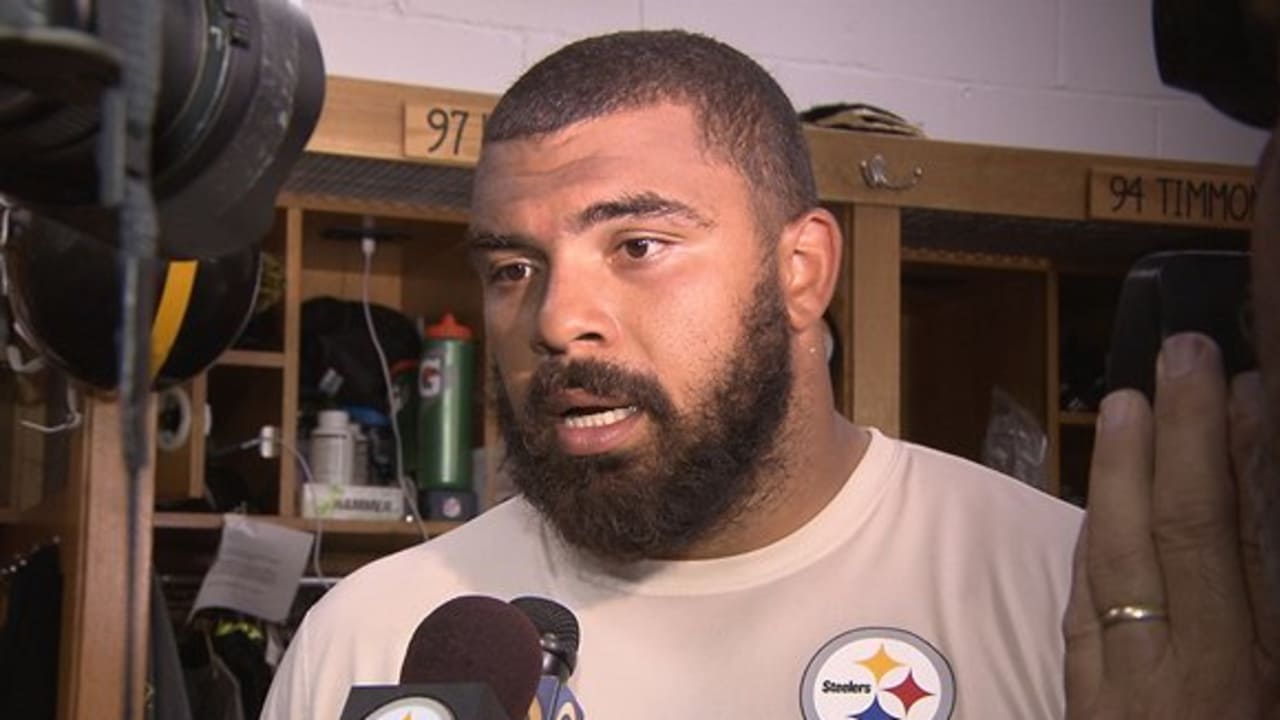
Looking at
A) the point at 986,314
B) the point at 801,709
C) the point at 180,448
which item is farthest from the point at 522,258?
the point at 986,314

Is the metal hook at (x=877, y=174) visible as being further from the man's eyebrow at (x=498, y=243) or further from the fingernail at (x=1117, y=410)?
the fingernail at (x=1117, y=410)

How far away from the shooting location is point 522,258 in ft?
5.28

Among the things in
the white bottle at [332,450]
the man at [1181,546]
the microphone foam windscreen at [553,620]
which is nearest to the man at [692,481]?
the microphone foam windscreen at [553,620]

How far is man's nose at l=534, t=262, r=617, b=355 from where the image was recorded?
1549 millimetres

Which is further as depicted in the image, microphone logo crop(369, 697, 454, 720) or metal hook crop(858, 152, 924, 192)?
metal hook crop(858, 152, 924, 192)

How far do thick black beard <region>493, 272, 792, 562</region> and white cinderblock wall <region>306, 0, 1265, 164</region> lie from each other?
5.21 feet

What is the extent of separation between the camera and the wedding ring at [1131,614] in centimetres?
77

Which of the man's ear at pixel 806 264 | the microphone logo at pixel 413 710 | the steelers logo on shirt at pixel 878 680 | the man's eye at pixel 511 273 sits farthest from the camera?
the man's ear at pixel 806 264

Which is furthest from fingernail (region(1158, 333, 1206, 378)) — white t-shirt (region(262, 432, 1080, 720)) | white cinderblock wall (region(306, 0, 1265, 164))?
white cinderblock wall (region(306, 0, 1265, 164))

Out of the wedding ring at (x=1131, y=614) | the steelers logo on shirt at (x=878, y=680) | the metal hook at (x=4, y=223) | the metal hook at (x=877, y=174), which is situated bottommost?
the steelers logo on shirt at (x=878, y=680)

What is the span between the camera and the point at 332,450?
9.41 ft

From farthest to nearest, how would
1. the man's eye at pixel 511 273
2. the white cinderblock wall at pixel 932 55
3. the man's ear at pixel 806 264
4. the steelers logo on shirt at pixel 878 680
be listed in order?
the white cinderblock wall at pixel 932 55 < the man's ear at pixel 806 264 < the man's eye at pixel 511 273 < the steelers logo on shirt at pixel 878 680

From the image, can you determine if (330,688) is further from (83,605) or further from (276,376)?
(276,376)

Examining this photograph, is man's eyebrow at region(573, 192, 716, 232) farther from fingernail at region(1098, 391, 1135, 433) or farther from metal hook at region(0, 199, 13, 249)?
fingernail at region(1098, 391, 1135, 433)
